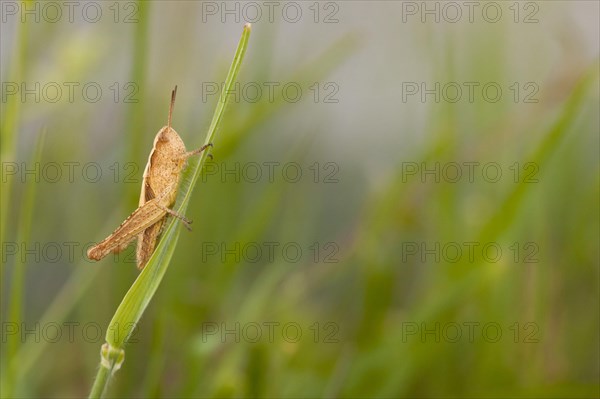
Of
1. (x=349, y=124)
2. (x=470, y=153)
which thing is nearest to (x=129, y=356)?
(x=470, y=153)

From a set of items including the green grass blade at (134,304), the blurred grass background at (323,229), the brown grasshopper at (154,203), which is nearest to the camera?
the green grass blade at (134,304)

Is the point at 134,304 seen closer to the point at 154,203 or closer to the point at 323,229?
the point at 154,203

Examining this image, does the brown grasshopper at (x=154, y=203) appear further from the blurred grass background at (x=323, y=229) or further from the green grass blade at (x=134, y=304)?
the green grass blade at (x=134, y=304)

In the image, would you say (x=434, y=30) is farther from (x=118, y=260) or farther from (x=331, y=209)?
(x=118, y=260)

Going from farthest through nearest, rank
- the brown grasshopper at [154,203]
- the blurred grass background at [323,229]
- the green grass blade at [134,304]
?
1. the blurred grass background at [323,229]
2. the brown grasshopper at [154,203]
3. the green grass blade at [134,304]

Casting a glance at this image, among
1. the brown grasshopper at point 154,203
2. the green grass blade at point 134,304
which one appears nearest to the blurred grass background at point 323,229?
the brown grasshopper at point 154,203
